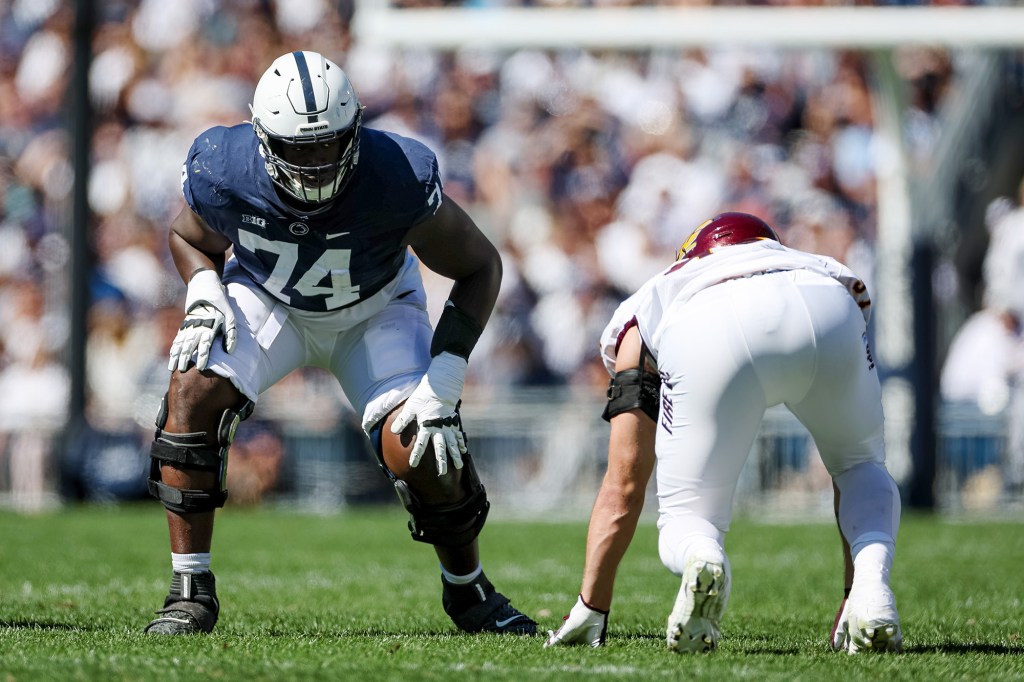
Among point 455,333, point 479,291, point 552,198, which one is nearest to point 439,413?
point 455,333

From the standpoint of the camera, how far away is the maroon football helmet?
4.01 meters

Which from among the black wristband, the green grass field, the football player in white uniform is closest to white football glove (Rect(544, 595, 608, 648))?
the football player in white uniform

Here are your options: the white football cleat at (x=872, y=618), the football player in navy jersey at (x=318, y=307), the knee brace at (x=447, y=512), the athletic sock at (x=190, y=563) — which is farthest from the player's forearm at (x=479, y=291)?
the white football cleat at (x=872, y=618)

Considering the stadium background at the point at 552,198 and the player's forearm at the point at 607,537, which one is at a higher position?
the stadium background at the point at 552,198

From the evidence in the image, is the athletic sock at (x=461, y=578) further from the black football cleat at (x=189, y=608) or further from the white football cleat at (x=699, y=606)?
the white football cleat at (x=699, y=606)

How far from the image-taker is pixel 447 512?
15.3 feet

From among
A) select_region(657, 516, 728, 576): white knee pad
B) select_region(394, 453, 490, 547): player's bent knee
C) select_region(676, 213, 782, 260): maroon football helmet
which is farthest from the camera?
select_region(394, 453, 490, 547): player's bent knee

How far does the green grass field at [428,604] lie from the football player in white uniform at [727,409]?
6.7 inches

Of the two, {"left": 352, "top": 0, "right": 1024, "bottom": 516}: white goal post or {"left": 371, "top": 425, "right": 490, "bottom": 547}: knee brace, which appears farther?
→ {"left": 352, "top": 0, "right": 1024, "bottom": 516}: white goal post

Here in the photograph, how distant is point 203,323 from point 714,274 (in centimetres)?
170

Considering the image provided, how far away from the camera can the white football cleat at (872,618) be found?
143 inches

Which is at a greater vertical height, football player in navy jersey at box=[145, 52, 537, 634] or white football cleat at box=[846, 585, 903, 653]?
football player in navy jersey at box=[145, 52, 537, 634]

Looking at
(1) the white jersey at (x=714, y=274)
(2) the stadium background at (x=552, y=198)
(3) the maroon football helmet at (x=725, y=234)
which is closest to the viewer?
(1) the white jersey at (x=714, y=274)

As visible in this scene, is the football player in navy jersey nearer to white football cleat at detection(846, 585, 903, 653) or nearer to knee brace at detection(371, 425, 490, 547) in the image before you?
knee brace at detection(371, 425, 490, 547)
